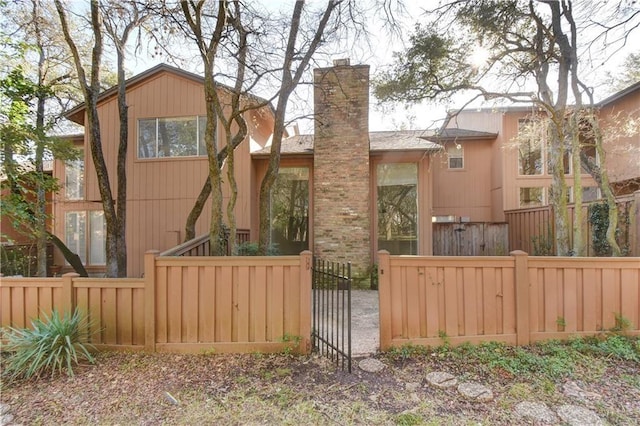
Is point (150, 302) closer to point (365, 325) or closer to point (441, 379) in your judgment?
point (365, 325)

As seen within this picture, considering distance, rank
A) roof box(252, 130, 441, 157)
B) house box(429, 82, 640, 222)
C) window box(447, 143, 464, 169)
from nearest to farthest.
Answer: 1. roof box(252, 130, 441, 157)
2. house box(429, 82, 640, 222)
3. window box(447, 143, 464, 169)

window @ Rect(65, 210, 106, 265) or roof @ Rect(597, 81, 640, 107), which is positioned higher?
roof @ Rect(597, 81, 640, 107)

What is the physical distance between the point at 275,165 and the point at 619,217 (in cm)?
643

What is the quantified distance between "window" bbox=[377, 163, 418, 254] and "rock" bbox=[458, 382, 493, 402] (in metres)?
5.79

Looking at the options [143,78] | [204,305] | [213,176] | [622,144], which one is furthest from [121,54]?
[622,144]

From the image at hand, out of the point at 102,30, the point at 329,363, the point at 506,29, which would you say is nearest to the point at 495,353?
the point at 329,363

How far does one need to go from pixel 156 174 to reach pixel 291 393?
7.87 m

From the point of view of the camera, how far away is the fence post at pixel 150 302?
3.74 meters

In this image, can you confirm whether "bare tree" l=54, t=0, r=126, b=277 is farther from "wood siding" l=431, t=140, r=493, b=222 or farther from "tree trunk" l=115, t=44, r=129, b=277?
"wood siding" l=431, t=140, r=493, b=222

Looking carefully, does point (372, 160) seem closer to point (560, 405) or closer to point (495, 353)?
point (495, 353)

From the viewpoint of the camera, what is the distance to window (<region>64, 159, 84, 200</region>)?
10.4 metres

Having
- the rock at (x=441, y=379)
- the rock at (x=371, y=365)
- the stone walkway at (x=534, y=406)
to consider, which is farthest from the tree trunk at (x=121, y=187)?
the rock at (x=441, y=379)

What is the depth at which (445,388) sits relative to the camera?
3.03m

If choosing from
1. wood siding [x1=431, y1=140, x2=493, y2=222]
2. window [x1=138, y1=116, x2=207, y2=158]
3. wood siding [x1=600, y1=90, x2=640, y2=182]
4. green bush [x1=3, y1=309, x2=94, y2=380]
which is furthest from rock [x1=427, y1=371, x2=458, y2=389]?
wood siding [x1=600, y1=90, x2=640, y2=182]
